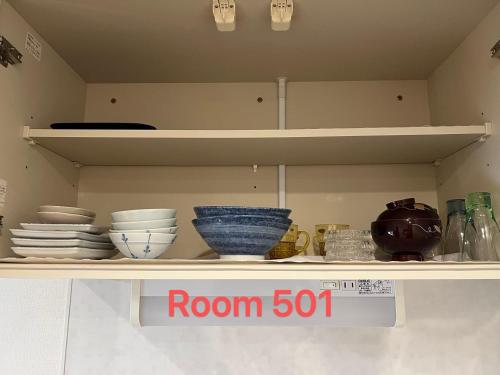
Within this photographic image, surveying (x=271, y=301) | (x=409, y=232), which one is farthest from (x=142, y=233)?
(x=409, y=232)

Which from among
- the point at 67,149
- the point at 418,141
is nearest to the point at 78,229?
the point at 67,149

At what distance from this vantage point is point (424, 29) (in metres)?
0.98

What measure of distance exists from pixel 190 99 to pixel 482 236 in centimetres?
86

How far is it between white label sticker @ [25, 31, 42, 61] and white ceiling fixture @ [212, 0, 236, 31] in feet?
1.48

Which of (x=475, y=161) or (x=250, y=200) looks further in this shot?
(x=250, y=200)

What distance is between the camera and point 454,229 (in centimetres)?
96

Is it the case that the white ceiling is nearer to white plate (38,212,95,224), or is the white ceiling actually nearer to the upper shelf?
the upper shelf

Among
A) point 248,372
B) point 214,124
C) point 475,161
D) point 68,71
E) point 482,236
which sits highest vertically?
point 68,71

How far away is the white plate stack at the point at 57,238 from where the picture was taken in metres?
0.81

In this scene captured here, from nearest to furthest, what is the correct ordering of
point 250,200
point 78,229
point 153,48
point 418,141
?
point 78,229
point 418,141
point 153,48
point 250,200

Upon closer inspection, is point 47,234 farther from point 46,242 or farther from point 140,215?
point 140,215

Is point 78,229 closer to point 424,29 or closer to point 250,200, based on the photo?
point 250,200

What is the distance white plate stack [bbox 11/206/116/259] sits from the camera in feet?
2.66

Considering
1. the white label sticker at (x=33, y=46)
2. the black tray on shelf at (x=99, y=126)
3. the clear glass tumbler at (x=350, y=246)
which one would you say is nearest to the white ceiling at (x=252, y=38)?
the white label sticker at (x=33, y=46)
